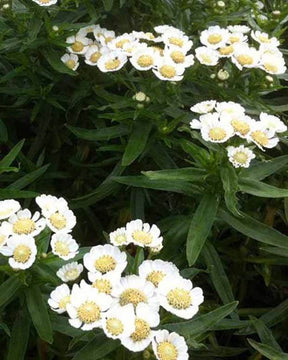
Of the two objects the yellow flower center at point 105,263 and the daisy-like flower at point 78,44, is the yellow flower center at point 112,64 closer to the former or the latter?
the daisy-like flower at point 78,44

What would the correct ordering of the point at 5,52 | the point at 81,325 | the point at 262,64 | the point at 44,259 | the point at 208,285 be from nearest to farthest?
the point at 81,325, the point at 44,259, the point at 262,64, the point at 5,52, the point at 208,285

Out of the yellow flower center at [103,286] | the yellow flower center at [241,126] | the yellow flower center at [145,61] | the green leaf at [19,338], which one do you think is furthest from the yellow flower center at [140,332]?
the yellow flower center at [145,61]

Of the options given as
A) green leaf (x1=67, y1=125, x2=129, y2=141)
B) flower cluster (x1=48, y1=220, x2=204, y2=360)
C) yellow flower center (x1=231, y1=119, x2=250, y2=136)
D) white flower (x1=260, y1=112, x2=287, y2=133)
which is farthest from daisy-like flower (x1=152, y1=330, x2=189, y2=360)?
green leaf (x1=67, y1=125, x2=129, y2=141)

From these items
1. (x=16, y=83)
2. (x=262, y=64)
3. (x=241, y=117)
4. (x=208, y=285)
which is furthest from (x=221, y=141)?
(x=16, y=83)

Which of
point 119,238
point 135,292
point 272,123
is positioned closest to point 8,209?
point 119,238

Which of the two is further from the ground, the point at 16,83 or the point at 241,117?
the point at 241,117

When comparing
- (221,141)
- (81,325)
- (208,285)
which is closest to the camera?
(81,325)

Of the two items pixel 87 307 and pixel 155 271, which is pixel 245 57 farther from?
pixel 87 307

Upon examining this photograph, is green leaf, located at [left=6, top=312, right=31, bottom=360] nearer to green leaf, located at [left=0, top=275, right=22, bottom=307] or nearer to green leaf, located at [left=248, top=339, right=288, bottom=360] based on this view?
green leaf, located at [left=0, top=275, right=22, bottom=307]

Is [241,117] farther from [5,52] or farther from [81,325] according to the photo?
[5,52]
